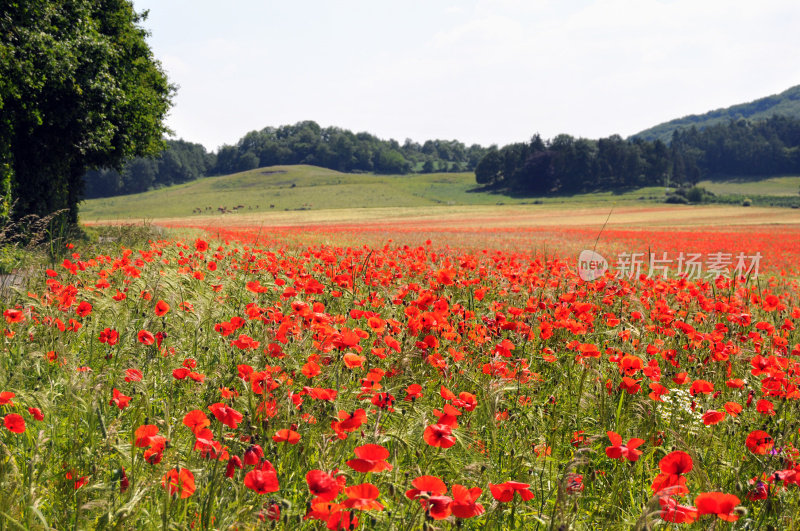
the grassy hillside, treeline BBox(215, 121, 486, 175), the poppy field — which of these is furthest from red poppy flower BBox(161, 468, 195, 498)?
treeline BBox(215, 121, 486, 175)

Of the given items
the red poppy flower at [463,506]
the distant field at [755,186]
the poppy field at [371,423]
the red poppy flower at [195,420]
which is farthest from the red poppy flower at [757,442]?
the distant field at [755,186]

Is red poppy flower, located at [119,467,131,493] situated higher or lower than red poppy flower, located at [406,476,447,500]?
lower

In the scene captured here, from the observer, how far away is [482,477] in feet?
7.40

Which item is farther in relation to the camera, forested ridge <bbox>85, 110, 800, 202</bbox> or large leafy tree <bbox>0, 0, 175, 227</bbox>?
forested ridge <bbox>85, 110, 800, 202</bbox>

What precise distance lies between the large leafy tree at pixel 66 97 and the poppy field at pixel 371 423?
8.41 m

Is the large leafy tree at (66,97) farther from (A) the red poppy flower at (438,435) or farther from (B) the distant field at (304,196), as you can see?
(B) the distant field at (304,196)

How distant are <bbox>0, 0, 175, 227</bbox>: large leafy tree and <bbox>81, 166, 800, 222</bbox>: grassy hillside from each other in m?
51.7

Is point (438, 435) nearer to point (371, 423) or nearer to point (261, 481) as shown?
point (261, 481)

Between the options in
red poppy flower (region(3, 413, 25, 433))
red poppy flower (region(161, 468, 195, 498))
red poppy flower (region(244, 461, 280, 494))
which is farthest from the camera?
red poppy flower (region(3, 413, 25, 433))

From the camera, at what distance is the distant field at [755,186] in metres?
116

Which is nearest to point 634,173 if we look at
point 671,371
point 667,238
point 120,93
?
point 667,238

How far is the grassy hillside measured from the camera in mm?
87438

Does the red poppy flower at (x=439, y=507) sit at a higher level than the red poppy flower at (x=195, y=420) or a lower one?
lower

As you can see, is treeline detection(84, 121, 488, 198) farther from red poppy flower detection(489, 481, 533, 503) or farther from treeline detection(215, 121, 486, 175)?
red poppy flower detection(489, 481, 533, 503)
